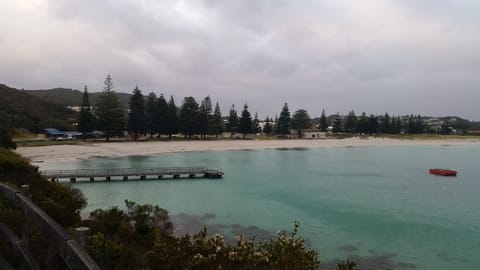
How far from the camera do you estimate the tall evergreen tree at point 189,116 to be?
111 meters

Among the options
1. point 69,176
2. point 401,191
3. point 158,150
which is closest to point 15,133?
point 158,150

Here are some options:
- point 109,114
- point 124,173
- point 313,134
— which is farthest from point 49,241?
point 313,134

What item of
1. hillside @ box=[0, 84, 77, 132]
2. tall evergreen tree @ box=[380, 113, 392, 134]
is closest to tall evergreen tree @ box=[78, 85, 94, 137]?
hillside @ box=[0, 84, 77, 132]

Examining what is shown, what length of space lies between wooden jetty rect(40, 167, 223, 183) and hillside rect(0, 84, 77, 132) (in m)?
63.5

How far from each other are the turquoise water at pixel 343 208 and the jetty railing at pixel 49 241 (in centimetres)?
1585

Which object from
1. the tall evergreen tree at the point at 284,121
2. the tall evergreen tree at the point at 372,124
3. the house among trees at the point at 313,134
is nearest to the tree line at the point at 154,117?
the tall evergreen tree at the point at 284,121

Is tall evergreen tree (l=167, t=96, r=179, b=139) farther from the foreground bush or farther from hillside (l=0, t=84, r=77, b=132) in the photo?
the foreground bush

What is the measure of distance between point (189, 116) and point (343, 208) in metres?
83.4

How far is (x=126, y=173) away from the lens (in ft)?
148

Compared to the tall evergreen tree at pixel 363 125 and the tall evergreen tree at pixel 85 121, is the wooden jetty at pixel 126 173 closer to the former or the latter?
the tall evergreen tree at pixel 85 121

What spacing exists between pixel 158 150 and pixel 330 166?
38745 millimetres

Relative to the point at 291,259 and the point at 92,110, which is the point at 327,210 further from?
the point at 92,110

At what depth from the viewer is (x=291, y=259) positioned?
24.0 ft

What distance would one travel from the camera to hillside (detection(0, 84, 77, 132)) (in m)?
107
